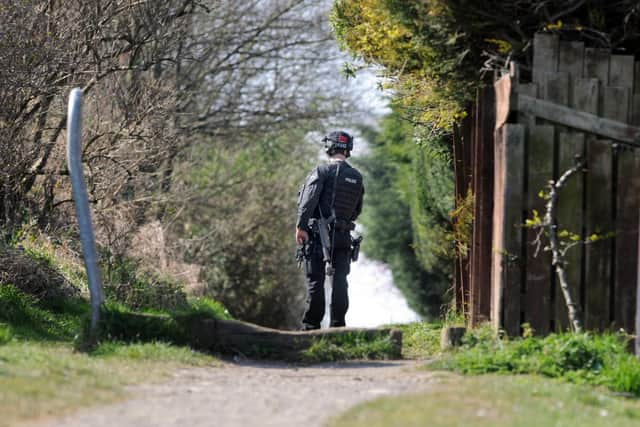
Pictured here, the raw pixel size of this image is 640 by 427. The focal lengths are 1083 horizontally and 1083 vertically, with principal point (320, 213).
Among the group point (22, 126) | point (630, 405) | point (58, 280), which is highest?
point (22, 126)

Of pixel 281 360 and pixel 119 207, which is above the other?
pixel 119 207

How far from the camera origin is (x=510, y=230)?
8.06m

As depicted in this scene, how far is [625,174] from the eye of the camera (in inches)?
316

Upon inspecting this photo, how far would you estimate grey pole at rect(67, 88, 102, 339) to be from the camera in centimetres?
790

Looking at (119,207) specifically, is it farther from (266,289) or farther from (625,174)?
(266,289)

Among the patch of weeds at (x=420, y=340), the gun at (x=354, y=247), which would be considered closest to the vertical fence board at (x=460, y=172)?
the patch of weeds at (x=420, y=340)

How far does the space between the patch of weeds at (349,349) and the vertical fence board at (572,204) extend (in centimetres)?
141

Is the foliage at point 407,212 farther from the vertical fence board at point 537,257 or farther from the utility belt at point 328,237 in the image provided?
the vertical fence board at point 537,257

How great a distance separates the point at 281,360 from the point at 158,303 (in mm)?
3251

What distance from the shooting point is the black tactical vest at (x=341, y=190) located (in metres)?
10.0

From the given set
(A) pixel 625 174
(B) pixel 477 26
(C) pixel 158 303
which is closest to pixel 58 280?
(C) pixel 158 303

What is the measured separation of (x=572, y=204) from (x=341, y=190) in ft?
8.60

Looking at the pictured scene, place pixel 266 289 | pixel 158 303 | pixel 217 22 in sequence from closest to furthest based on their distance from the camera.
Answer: pixel 158 303 → pixel 217 22 → pixel 266 289

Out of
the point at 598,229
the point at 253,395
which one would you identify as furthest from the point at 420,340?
the point at 253,395
